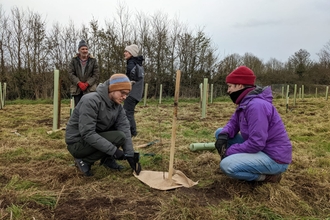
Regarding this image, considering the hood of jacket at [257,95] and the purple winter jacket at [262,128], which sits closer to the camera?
the purple winter jacket at [262,128]

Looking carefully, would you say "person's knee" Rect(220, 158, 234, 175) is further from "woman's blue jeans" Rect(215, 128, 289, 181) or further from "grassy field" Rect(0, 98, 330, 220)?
"grassy field" Rect(0, 98, 330, 220)

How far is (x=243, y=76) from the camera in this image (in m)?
2.49

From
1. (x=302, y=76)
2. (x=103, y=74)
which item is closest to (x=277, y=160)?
(x=103, y=74)

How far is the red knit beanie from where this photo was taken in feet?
8.16

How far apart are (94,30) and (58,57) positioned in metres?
3.00

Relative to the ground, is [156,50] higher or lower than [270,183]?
higher

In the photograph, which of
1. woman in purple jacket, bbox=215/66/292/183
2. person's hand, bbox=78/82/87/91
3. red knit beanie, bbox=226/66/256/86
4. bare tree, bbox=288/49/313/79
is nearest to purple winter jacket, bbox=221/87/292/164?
woman in purple jacket, bbox=215/66/292/183

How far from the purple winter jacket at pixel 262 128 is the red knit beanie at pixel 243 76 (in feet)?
0.34

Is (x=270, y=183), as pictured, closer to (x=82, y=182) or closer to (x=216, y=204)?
(x=216, y=204)

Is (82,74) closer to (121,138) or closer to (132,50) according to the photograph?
(132,50)

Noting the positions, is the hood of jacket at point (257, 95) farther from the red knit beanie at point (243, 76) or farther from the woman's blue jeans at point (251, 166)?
the woman's blue jeans at point (251, 166)

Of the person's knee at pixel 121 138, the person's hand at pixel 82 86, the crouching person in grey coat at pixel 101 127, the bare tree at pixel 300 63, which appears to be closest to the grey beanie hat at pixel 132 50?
the person's hand at pixel 82 86

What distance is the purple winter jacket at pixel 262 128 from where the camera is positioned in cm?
231

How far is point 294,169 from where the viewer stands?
326 centimetres
